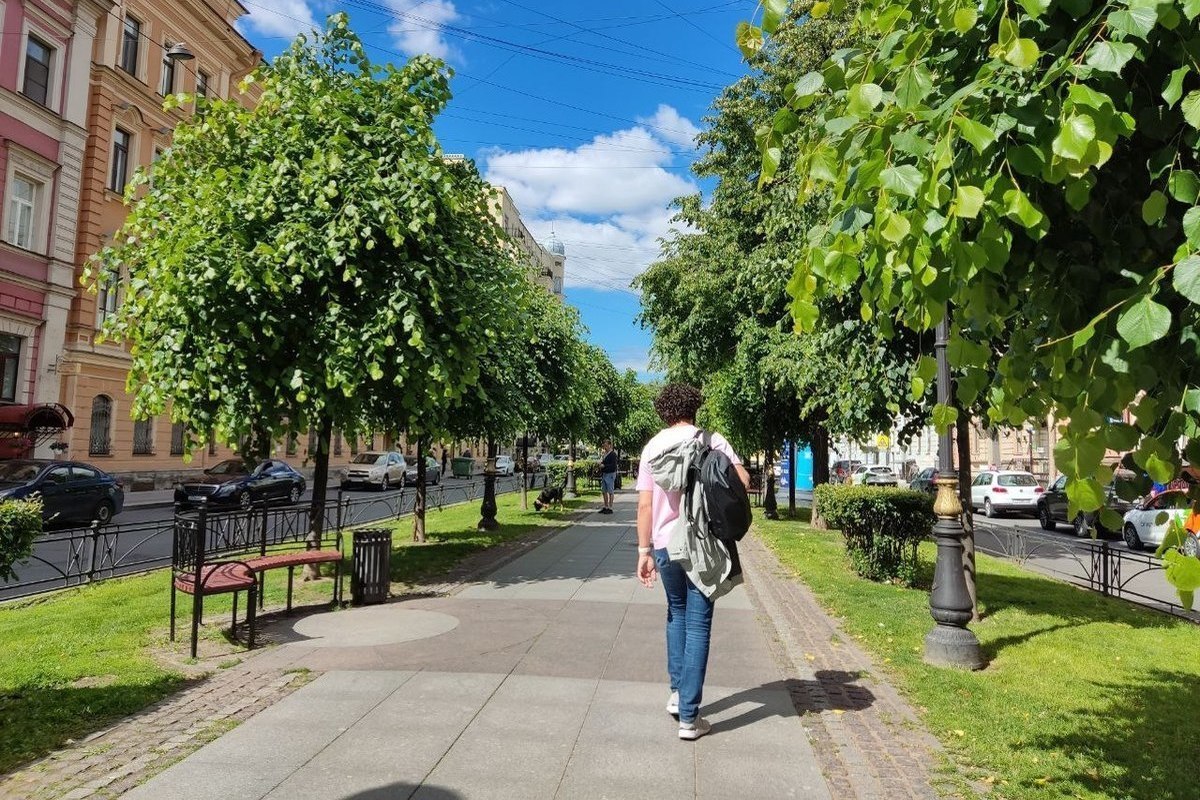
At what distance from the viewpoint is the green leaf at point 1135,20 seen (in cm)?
178

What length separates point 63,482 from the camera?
635 inches

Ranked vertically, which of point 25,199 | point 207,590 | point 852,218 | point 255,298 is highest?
point 25,199

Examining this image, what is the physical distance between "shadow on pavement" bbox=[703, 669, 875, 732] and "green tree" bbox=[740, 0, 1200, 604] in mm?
3014

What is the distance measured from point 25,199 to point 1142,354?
28436 millimetres

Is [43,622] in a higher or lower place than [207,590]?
lower

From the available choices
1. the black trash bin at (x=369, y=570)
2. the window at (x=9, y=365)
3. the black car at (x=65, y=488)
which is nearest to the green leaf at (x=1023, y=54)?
→ the black trash bin at (x=369, y=570)

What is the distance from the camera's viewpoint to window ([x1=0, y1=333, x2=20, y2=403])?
72.5ft

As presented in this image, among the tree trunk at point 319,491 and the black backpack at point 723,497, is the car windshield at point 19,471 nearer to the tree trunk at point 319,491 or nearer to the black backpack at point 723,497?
the tree trunk at point 319,491

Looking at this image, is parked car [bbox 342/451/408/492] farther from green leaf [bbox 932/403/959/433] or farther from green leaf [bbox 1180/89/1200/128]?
green leaf [bbox 1180/89/1200/128]

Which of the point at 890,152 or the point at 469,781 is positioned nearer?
the point at 890,152

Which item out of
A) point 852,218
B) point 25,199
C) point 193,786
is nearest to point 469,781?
point 193,786

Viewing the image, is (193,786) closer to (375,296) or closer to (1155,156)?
(1155,156)

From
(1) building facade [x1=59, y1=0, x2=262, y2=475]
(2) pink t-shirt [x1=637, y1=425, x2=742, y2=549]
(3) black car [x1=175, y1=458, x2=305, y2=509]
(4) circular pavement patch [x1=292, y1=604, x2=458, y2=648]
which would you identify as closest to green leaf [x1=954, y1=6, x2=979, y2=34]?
(2) pink t-shirt [x1=637, y1=425, x2=742, y2=549]

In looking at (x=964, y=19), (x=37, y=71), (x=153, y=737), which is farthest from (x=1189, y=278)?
(x=37, y=71)
